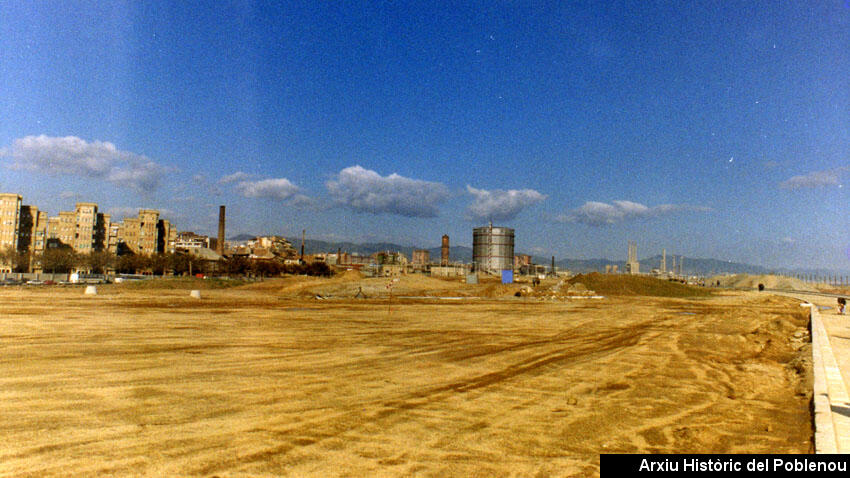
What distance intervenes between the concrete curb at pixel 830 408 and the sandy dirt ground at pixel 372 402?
0.30 m

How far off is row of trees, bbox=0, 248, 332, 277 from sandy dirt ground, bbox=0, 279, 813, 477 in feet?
262

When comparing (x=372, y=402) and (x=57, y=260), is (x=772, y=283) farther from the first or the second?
(x=57, y=260)

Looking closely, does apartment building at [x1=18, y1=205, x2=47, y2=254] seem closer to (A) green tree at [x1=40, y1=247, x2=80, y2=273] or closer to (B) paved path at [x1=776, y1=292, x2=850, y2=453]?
(A) green tree at [x1=40, y1=247, x2=80, y2=273]

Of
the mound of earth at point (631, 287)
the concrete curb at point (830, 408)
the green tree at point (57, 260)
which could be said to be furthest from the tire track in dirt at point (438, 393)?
the green tree at point (57, 260)

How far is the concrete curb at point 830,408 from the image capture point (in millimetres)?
7047

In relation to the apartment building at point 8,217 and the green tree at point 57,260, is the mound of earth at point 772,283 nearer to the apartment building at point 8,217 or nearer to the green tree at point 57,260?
the green tree at point 57,260

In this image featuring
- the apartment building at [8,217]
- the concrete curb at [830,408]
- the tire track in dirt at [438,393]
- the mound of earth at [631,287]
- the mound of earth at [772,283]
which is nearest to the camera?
the tire track in dirt at [438,393]

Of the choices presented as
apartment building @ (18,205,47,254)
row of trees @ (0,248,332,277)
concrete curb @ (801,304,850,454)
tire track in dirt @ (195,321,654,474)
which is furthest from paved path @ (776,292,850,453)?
apartment building @ (18,205,47,254)

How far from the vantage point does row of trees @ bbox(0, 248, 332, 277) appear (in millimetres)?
84000

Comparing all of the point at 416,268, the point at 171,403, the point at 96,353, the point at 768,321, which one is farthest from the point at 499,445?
the point at 416,268

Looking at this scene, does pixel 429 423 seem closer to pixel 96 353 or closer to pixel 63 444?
pixel 63 444

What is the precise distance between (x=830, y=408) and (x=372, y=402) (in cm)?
826

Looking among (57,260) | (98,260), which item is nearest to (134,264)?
(98,260)

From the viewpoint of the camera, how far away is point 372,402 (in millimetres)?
9320
